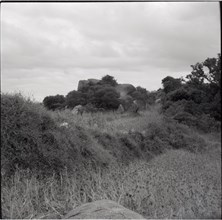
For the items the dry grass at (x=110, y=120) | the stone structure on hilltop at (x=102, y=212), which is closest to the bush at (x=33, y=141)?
the dry grass at (x=110, y=120)

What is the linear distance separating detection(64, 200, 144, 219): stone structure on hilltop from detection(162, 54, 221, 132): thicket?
147 cm

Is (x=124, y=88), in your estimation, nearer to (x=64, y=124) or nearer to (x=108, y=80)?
(x=108, y=80)

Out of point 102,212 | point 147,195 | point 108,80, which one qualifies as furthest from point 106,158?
point 102,212

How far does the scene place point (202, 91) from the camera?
172 inches

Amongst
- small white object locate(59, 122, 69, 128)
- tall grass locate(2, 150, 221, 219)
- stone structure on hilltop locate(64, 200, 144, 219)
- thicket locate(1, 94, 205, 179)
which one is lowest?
tall grass locate(2, 150, 221, 219)

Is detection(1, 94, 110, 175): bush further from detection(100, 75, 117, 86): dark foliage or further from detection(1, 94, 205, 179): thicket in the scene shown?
detection(100, 75, 117, 86): dark foliage

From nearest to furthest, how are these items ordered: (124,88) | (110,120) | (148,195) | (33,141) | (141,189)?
(148,195) → (124,88) → (141,189) → (33,141) → (110,120)

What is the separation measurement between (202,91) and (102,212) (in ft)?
5.73

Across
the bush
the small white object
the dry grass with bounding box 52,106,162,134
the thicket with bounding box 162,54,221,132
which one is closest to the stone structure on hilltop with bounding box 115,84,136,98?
the thicket with bounding box 162,54,221,132

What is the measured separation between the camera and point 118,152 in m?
13.3

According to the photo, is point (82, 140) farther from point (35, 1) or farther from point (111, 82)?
point (35, 1)

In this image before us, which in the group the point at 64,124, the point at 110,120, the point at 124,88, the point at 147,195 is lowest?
the point at 147,195

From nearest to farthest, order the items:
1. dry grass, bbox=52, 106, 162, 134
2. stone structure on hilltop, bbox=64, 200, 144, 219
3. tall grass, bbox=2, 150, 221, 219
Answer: stone structure on hilltop, bbox=64, 200, 144, 219 < tall grass, bbox=2, 150, 221, 219 < dry grass, bbox=52, 106, 162, 134

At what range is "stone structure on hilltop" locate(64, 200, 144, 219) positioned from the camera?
4.18 m
